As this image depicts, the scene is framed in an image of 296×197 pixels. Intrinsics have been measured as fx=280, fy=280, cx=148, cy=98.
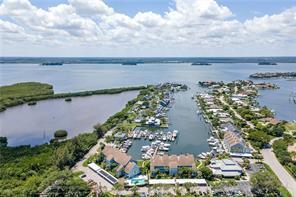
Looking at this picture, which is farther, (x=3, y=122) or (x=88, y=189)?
(x=3, y=122)

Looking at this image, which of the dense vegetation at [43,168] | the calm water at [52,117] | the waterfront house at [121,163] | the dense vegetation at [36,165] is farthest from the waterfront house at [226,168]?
the calm water at [52,117]

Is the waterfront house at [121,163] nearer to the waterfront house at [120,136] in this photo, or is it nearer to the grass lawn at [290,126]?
the waterfront house at [120,136]

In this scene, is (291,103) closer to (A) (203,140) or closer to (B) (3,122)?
(A) (203,140)

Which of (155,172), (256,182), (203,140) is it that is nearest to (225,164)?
(256,182)

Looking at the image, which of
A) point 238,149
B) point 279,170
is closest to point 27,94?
point 238,149

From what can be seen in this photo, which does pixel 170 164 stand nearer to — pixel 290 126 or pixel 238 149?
pixel 238 149

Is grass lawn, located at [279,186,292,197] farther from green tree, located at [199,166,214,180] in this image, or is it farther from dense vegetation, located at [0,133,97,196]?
dense vegetation, located at [0,133,97,196]

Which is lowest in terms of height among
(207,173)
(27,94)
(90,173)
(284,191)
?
(90,173)
